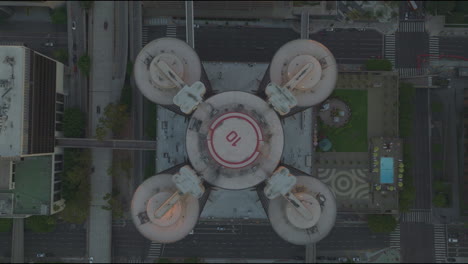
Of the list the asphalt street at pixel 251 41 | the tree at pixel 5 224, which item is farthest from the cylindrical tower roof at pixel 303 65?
the tree at pixel 5 224

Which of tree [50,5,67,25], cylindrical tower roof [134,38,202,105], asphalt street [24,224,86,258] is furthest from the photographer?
asphalt street [24,224,86,258]

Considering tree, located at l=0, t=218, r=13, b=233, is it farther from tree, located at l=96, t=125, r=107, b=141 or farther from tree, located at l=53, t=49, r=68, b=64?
tree, located at l=53, t=49, r=68, b=64

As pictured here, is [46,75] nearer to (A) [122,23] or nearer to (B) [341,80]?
(A) [122,23]

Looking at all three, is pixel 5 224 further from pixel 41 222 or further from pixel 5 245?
pixel 41 222

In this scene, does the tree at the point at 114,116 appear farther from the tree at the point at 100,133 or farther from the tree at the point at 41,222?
the tree at the point at 41,222

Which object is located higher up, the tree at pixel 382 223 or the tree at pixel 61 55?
A: the tree at pixel 61 55

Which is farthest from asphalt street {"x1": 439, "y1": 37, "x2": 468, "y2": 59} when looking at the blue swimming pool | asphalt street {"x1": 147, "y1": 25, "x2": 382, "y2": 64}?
the blue swimming pool

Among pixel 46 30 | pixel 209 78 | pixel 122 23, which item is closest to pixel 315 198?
pixel 209 78
